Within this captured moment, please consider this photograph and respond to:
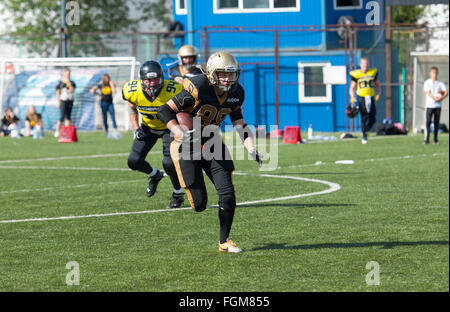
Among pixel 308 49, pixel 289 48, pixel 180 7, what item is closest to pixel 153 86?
pixel 308 49

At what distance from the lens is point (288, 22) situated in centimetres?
3269

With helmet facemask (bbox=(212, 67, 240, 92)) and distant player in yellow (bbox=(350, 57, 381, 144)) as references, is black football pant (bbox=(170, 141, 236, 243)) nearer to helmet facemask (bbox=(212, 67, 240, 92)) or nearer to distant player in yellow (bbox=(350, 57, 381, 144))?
helmet facemask (bbox=(212, 67, 240, 92))

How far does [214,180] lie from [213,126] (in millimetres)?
596

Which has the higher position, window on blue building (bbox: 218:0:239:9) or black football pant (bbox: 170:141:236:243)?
window on blue building (bbox: 218:0:239:9)

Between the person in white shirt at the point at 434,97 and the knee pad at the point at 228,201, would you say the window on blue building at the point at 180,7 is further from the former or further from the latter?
the knee pad at the point at 228,201

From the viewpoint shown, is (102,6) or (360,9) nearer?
(360,9)

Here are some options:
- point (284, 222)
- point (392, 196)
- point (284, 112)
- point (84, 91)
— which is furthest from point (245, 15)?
point (284, 222)

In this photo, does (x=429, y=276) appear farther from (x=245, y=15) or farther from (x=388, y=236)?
(x=245, y=15)

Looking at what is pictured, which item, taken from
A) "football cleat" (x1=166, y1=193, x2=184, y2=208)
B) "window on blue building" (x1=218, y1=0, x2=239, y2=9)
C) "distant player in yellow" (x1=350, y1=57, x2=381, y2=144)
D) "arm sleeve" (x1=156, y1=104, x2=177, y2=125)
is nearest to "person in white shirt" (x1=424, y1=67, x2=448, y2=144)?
"distant player in yellow" (x1=350, y1=57, x2=381, y2=144)

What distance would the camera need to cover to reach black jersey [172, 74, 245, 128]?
9078 millimetres

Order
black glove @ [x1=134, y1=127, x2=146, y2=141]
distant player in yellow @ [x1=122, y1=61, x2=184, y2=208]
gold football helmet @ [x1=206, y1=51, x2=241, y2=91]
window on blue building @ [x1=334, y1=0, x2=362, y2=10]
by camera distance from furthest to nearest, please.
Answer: window on blue building @ [x1=334, y1=0, x2=362, y2=10] → black glove @ [x1=134, y1=127, x2=146, y2=141] → distant player in yellow @ [x1=122, y1=61, x2=184, y2=208] → gold football helmet @ [x1=206, y1=51, x2=241, y2=91]

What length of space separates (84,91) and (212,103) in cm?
2511

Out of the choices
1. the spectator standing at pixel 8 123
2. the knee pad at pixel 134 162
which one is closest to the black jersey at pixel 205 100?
the knee pad at pixel 134 162

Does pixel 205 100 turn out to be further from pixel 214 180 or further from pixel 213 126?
pixel 214 180
